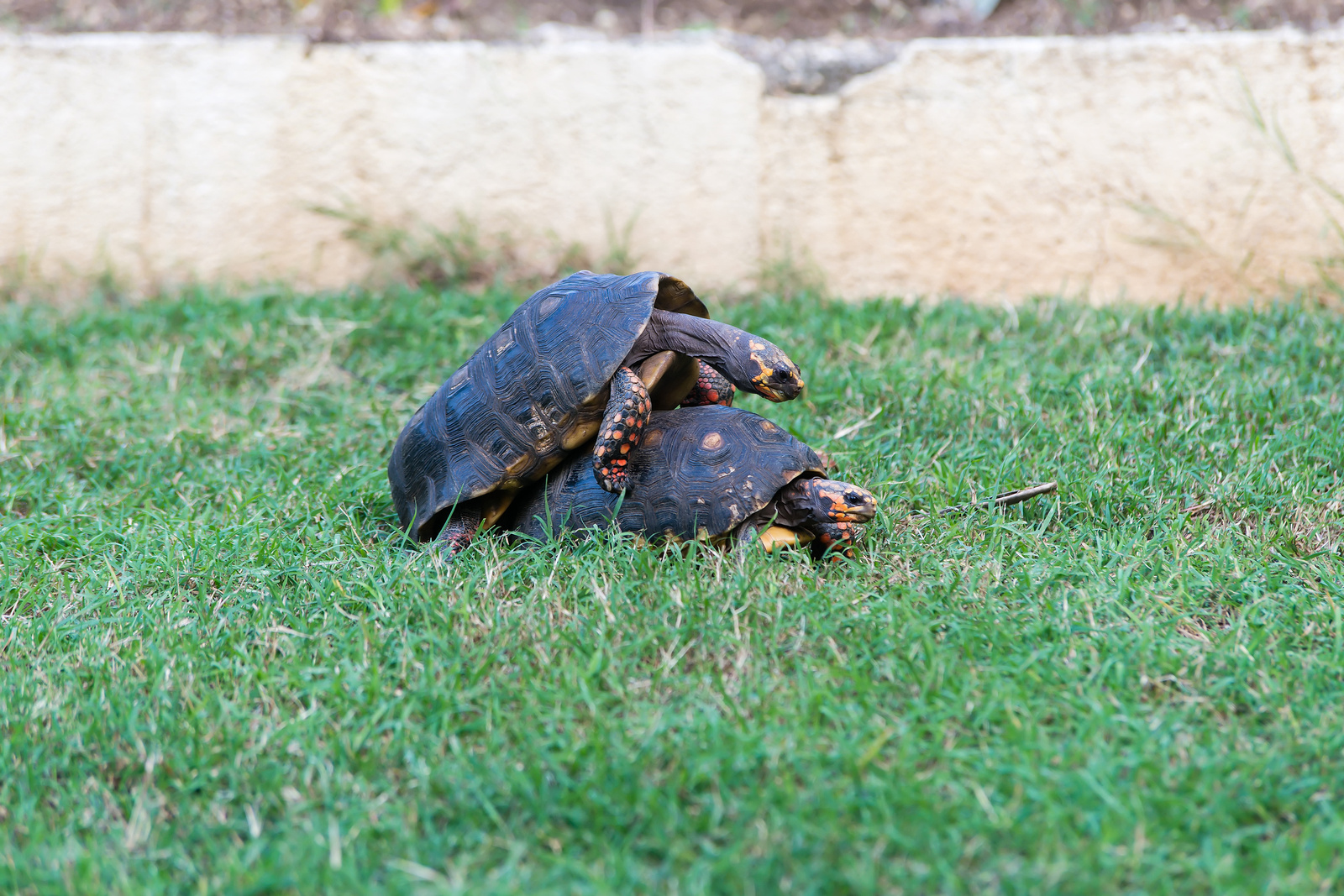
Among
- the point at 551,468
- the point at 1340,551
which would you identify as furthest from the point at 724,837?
the point at 1340,551

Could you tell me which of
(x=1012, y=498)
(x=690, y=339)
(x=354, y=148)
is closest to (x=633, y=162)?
(x=354, y=148)

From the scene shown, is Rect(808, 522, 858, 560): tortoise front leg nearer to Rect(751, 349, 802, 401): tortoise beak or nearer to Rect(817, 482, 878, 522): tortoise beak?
Rect(817, 482, 878, 522): tortoise beak

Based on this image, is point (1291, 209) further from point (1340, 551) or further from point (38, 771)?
point (38, 771)

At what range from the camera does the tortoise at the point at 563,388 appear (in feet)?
8.32

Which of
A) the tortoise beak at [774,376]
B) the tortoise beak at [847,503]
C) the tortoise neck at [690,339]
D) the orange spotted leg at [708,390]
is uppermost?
the tortoise neck at [690,339]

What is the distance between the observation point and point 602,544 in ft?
8.57

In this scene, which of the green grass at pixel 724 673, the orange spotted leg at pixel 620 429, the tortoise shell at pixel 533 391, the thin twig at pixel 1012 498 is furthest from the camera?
the thin twig at pixel 1012 498

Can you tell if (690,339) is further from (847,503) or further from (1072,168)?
(1072,168)

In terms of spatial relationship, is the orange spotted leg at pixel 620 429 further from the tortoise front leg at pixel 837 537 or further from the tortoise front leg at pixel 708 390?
the tortoise front leg at pixel 837 537

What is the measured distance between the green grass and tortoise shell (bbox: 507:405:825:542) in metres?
0.09

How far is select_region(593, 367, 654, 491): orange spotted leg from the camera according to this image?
2459 mm

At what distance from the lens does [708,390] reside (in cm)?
293

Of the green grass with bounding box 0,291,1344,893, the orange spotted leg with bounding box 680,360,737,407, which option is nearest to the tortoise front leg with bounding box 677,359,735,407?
the orange spotted leg with bounding box 680,360,737,407

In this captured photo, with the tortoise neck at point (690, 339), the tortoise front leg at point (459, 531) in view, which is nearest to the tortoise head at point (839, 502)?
the tortoise neck at point (690, 339)
